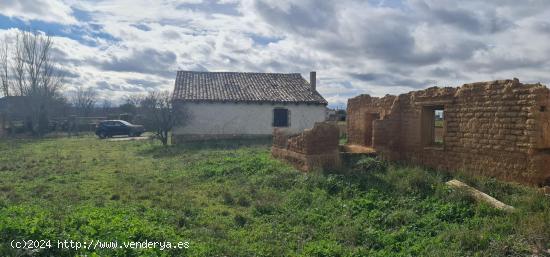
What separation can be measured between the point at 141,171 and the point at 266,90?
42.7 ft

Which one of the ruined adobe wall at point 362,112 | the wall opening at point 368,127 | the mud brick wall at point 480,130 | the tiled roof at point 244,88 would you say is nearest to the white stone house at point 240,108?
the tiled roof at point 244,88

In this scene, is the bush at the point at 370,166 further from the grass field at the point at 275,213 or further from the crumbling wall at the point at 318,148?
the crumbling wall at the point at 318,148

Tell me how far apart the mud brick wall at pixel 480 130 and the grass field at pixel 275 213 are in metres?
0.57

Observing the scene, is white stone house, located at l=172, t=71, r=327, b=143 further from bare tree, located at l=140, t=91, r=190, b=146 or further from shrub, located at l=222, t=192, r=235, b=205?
shrub, located at l=222, t=192, r=235, b=205

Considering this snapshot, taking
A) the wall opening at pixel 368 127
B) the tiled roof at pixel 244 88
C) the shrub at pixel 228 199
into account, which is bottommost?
the shrub at pixel 228 199

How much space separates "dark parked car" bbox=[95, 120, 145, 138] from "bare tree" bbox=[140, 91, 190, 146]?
8022mm

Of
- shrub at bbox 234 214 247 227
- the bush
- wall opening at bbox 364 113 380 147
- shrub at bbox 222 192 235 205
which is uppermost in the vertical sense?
wall opening at bbox 364 113 380 147

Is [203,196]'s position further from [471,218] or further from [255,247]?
[471,218]

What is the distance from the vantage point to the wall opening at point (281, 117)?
Answer: 22.9 metres

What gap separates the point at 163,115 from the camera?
20.7 m

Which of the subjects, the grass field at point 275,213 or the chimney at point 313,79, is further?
the chimney at point 313,79

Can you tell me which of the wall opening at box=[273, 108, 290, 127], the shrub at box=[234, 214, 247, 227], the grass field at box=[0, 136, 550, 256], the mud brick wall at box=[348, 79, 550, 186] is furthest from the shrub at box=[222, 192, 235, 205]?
the wall opening at box=[273, 108, 290, 127]

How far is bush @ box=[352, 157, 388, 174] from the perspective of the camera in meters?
9.33

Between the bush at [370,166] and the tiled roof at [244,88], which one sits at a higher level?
the tiled roof at [244,88]
